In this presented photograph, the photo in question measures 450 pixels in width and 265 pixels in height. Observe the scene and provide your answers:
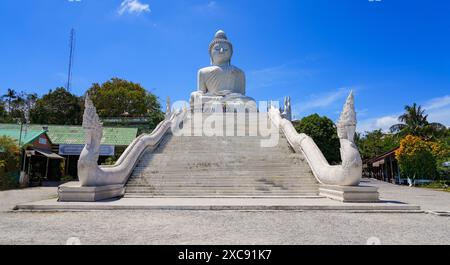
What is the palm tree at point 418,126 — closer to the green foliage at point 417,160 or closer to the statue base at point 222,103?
the green foliage at point 417,160

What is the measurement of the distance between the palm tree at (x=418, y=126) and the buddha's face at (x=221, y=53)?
19.9m

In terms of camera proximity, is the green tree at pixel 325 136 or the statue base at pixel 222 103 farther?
the green tree at pixel 325 136

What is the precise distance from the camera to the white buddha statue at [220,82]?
26.0 m

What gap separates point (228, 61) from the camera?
1198 inches

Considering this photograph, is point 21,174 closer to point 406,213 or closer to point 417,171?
point 406,213

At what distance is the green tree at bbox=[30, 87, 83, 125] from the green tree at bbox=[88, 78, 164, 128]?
286 cm

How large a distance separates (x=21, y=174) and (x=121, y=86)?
87.0 ft

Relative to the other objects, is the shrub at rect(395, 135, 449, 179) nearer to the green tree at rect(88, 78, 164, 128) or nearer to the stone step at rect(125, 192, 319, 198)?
the stone step at rect(125, 192, 319, 198)

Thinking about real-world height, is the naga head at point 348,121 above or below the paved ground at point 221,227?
Answer: above

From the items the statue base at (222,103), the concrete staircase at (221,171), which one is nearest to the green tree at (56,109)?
the statue base at (222,103)

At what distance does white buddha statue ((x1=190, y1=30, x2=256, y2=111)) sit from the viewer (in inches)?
1023
